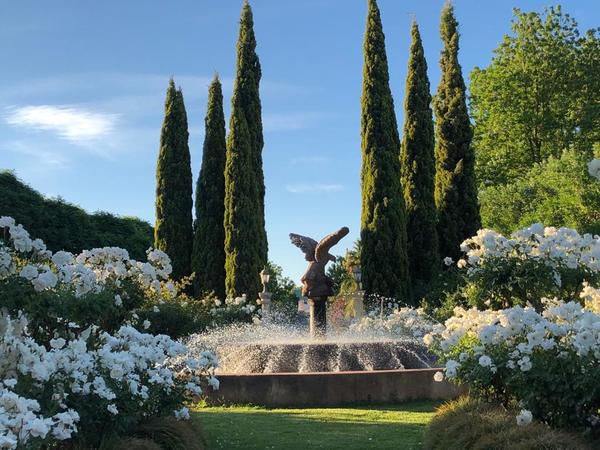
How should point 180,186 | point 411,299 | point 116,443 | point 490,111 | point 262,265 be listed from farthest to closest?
1. point 490,111
2. point 180,186
3. point 262,265
4. point 411,299
5. point 116,443

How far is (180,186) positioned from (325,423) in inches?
680

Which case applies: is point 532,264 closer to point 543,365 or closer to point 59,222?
point 543,365

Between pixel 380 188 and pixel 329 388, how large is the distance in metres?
11.2

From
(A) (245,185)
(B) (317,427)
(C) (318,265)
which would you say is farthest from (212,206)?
(B) (317,427)

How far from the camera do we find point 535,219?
882 inches

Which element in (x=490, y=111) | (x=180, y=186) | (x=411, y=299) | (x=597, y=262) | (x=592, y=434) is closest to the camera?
(x=592, y=434)

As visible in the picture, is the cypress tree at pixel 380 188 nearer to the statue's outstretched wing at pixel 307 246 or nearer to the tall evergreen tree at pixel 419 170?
the tall evergreen tree at pixel 419 170

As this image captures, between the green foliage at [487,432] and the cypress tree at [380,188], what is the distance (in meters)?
13.1

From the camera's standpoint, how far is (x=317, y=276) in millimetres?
12977

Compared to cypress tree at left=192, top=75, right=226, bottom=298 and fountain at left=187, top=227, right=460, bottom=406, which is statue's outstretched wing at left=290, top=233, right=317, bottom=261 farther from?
cypress tree at left=192, top=75, right=226, bottom=298

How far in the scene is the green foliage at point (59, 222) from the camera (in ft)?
86.9

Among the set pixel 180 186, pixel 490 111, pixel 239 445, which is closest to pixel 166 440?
pixel 239 445

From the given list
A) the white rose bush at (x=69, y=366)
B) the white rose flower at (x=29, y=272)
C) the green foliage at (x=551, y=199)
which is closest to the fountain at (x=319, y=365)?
the white rose bush at (x=69, y=366)

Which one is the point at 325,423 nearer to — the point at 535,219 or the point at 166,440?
the point at 166,440
